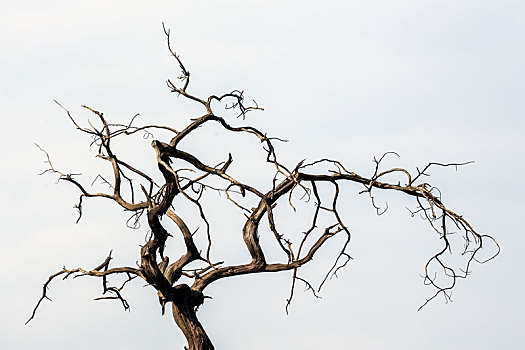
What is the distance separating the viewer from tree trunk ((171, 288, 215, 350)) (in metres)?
6.70

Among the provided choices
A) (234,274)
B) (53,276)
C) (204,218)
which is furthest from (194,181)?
(53,276)

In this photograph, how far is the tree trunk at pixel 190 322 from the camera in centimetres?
670

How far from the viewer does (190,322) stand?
6750mm

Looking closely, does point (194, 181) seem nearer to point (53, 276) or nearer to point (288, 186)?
point (288, 186)

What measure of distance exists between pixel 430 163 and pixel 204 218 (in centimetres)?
159

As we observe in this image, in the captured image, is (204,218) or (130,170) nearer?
(204,218)

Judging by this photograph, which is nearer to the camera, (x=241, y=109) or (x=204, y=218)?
(x=204, y=218)

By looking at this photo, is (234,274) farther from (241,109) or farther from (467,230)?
(467,230)

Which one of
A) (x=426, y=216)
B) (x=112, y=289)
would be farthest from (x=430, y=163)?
(x=112, y=289)

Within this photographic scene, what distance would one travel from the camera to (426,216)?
7.02 metres

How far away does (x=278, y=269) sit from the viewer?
6918 millimetres

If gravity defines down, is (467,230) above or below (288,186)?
below

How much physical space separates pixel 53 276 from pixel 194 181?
1.18 metres

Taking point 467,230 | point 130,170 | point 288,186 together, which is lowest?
point 467,230
